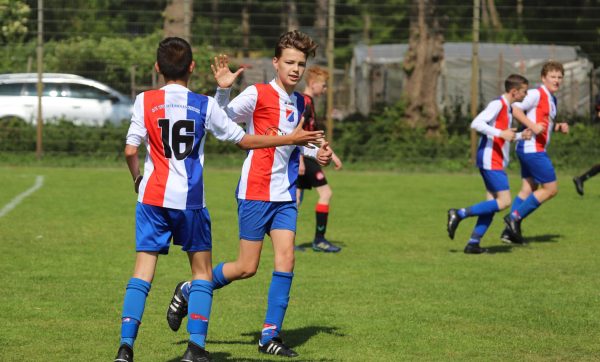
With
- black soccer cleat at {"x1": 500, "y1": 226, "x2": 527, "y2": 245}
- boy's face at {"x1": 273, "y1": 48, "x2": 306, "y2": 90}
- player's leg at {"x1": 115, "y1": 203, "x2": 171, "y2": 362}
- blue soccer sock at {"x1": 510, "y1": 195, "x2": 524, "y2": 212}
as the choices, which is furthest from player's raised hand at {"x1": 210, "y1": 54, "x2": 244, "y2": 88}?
blue soccer sock at {"x1": 510, "y1": 195, "x2": 524, "y2": 212}

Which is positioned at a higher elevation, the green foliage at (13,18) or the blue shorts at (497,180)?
the green foliage at (13,18)

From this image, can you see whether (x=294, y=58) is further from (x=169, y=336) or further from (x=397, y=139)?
(x=397, y=139)

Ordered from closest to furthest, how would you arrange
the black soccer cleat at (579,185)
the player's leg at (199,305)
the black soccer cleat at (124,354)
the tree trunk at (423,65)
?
the black soccer cleat at (124,354) → the player's leg at (199,305) → the black soccer cleat at (579,185) → the tree trunk at (423,65)

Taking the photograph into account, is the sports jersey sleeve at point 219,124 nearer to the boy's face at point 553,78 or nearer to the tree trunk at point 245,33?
the boy's face at point 553,78

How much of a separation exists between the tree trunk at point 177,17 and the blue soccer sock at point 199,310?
17154 millimetres

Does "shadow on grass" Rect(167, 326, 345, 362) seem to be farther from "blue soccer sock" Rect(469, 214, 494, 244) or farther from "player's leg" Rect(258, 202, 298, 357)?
"blue soccer sock" Rect(469, 214, 494, 244)

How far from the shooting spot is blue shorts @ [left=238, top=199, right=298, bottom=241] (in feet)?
22.4

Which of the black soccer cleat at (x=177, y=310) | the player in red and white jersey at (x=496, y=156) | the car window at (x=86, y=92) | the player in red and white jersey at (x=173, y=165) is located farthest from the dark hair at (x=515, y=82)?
the car window at (x=86, y=92)

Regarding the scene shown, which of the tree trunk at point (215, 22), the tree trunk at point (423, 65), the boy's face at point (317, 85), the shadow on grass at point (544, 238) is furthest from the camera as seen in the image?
the tree trunk at point (423, 65)

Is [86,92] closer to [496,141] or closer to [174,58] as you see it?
[496,141]

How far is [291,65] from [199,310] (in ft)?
5.88

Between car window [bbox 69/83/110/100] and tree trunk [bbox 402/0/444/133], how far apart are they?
21.1 feet

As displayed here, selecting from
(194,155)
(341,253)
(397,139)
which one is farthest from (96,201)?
(194,155)

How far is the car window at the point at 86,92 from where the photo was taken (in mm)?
22641
